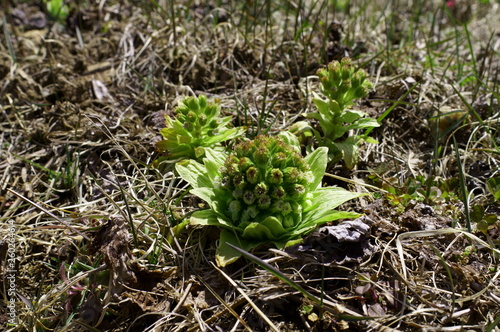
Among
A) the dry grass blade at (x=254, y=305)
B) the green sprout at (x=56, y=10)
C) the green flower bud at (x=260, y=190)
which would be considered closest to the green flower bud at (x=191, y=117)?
the green flower bud at (x=260, y=190)

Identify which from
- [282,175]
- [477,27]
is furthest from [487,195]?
[477,27]

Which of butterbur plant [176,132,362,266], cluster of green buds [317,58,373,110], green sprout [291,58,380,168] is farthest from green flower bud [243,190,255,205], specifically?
cluster of green buds [317,58,373,110]

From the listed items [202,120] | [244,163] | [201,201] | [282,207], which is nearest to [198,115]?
[202,120]

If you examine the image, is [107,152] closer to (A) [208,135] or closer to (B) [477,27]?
(A) [208,135]

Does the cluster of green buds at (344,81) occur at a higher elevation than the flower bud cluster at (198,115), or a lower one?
higher

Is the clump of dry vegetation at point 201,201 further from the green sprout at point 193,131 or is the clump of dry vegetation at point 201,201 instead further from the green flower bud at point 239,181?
the green flower bud at point 239,181

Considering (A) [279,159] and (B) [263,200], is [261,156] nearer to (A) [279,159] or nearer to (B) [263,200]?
(A) [279,159]
